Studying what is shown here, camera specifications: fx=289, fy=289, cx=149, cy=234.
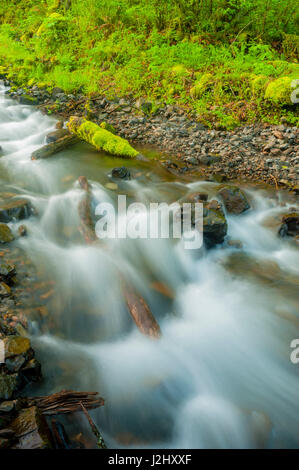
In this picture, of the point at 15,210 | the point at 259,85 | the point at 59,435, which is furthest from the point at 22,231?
the point at 259,85

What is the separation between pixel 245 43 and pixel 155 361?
32.1 ft

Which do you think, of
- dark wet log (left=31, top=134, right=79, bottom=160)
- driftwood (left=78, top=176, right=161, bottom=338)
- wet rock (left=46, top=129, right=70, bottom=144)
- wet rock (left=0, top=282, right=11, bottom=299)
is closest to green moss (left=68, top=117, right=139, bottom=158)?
dark wet log (left=31, top=134, right=79, bottom=160)

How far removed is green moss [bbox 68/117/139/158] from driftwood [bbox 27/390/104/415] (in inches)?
212

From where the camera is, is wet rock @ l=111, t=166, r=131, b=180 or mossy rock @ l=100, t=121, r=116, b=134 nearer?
wet rock @ l=111, t=166, r=131, b=180

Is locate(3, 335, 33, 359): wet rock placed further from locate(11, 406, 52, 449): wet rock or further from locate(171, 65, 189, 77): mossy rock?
locate(171, 65, 189, 77): mossy rock

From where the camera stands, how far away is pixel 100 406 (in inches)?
98.8

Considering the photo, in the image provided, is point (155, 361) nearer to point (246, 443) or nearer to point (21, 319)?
point (246, 443)

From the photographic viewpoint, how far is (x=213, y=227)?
4.35 m

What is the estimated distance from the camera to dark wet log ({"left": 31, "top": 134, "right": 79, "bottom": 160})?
679 centimetres

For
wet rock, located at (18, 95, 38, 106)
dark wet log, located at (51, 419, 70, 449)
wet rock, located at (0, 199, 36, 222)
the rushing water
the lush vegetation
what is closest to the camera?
dark wet log, located at (51, 419, 70, 449)

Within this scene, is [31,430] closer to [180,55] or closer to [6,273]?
[6,273]

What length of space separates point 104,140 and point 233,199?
11.3 feet

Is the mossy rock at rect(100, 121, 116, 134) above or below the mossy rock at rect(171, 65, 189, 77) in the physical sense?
below
